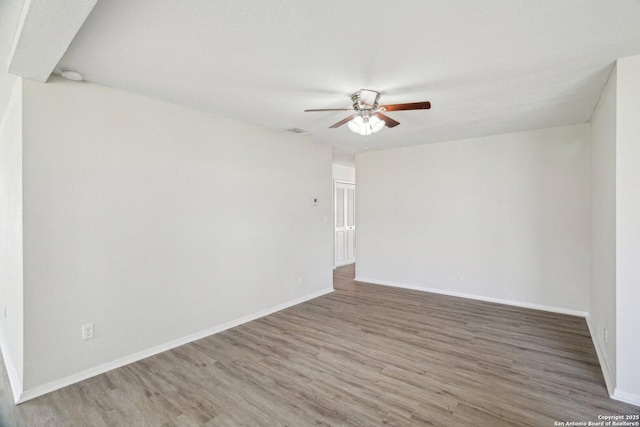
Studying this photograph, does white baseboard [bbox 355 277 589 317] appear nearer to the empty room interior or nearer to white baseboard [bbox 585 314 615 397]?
the empty room interior

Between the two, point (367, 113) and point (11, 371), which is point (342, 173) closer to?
point (367, 113)

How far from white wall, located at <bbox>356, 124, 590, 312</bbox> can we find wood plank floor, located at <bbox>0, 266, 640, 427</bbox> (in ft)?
2.56

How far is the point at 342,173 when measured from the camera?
765 centimetres

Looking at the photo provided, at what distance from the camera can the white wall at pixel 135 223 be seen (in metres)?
2.32

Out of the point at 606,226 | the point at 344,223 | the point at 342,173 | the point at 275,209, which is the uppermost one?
the point at 342,173

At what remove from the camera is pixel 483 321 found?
3.77 metres

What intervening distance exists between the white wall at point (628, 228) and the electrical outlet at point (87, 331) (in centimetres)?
422

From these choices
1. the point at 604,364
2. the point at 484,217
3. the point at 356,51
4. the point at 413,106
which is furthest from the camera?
the point at 484,217

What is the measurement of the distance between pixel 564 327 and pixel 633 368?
1604 millimetres

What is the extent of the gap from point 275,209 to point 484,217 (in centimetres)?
327

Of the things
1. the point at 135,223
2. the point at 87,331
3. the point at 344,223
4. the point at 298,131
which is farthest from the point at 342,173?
the point at 87,331

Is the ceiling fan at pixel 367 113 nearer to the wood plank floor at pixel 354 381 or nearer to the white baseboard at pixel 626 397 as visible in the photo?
the wood plank floor at pixel 354 381

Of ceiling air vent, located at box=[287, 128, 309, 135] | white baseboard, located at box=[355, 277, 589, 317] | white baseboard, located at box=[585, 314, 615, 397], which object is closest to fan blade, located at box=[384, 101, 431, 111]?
ceiling air vent, located at box=[287, 128, 309, 135]

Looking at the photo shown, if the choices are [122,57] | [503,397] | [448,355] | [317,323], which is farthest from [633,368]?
[122,57]
